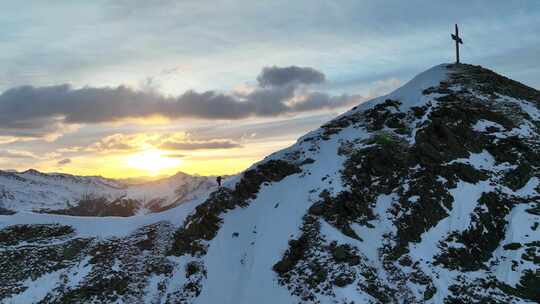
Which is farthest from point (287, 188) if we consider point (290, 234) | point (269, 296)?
point (269, 296)

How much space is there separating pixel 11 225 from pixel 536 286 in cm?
4493

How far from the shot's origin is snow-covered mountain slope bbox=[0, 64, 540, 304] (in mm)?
29031

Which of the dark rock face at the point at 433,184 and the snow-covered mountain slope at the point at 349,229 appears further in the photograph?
the snow-covered mountain slope at the point at 349,229

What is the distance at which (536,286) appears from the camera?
26000 millimetres

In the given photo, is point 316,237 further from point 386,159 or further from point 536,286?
point 536,286

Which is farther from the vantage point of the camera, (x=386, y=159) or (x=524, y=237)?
(x=386, y=159)

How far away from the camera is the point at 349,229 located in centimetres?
3353

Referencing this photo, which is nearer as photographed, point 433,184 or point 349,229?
point 349,229

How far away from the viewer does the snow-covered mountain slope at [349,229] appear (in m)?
29.0

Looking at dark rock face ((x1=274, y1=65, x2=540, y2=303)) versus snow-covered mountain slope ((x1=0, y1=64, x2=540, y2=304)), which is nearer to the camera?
dark rock face ((x1=274, y1=65, x2=540, y2=303))

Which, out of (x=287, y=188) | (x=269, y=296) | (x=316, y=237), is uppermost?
(x=287, y=188)

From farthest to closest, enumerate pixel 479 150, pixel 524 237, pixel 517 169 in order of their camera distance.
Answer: pixel 479 150, pixel 517 169, pixel 524 237

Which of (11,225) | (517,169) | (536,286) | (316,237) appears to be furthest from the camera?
(11,225)

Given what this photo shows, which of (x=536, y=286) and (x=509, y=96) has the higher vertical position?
(x=509, y=96)
